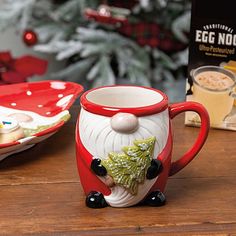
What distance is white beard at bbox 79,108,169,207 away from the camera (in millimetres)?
722

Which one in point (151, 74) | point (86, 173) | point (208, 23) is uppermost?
point (208, 23)

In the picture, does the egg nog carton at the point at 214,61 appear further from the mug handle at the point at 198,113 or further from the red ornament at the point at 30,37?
the red ornament at the point at 30,37

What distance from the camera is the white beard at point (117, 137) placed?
722 mm

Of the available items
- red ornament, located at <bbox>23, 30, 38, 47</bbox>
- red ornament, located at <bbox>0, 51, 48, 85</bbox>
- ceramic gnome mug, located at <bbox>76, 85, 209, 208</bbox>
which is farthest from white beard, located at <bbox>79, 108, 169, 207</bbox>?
red ornament, located at <bbox>23, 30, 38, 47</bbox>

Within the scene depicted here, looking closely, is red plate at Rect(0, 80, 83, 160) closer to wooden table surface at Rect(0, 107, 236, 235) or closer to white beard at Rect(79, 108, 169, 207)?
wooden table surface at Rect(0, 107, 236, 235)

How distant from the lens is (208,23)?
1.09 m

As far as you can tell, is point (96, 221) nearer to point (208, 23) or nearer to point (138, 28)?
point (208, 23)

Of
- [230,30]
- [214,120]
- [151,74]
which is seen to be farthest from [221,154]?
[151,74]

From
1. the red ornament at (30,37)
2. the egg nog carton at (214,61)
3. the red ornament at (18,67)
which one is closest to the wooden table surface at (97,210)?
the egg nog carton at (214,61)

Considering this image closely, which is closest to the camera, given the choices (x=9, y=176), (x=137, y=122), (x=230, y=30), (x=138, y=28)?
(x=137, y=122)

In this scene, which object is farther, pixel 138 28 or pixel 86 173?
pixel 138 28

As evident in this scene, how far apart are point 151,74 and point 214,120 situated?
1.05 meters

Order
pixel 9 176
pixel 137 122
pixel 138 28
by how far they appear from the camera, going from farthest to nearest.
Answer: pixel 138 28, pixel 9 176, pixel 137 122

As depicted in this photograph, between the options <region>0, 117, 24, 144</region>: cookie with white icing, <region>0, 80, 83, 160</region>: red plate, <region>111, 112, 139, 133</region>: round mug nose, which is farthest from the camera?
<region>0, 80, 83, 160</region>: red plate
